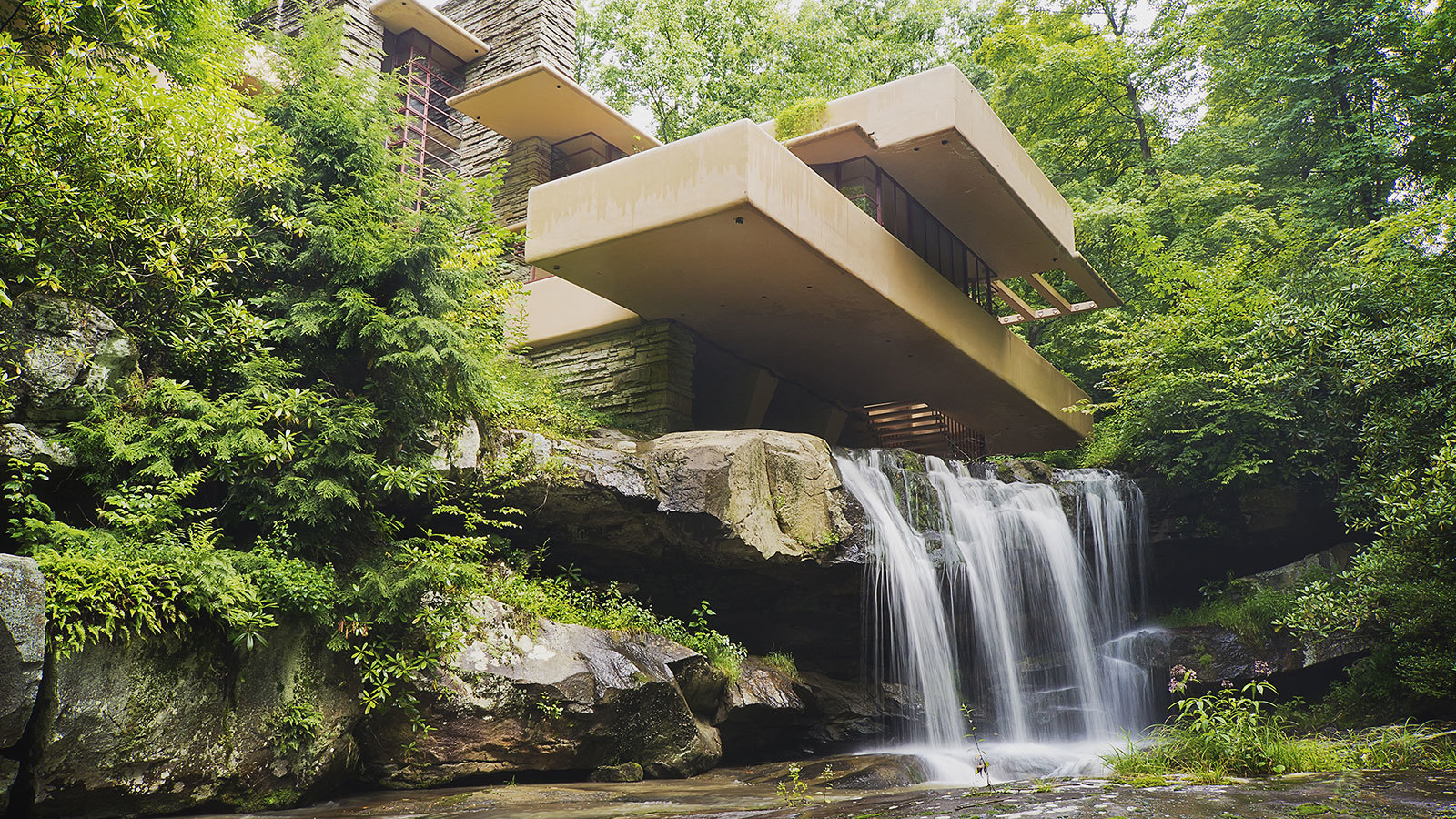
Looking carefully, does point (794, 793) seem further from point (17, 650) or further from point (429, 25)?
point (429, 25)

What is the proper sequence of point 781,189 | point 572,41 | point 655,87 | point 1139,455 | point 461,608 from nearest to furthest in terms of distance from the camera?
point 461,608, point 781,189, point 1139,455, point 572,41, point 655,87

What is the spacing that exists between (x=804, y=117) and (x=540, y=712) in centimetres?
900

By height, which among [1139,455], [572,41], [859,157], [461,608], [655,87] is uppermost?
[655,87]

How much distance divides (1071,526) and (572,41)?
44.6 ft

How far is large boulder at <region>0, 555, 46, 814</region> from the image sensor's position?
502 cm

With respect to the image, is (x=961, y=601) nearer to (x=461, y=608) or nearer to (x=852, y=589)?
(x=852, y=589)

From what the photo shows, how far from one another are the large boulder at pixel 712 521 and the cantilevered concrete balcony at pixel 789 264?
2.18m

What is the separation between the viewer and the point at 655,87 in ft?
90.8

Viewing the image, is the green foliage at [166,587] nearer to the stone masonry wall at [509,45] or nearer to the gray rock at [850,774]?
the gray rock at [850,774]

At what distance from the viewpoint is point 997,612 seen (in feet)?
40.0

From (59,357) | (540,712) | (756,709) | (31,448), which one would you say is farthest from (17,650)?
(756,709)

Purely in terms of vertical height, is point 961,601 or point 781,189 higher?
point 781,189

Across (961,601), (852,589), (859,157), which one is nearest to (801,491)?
(852,589)

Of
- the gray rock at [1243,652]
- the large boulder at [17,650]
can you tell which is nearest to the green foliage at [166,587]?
the large boulder at [17,650]
